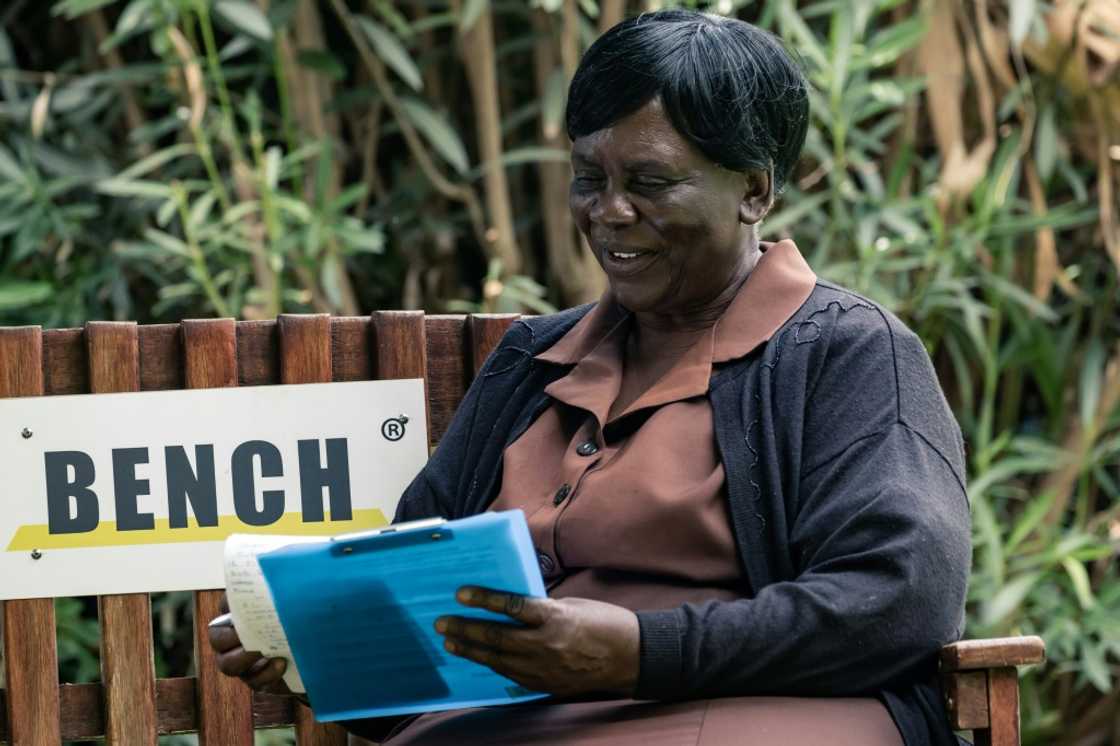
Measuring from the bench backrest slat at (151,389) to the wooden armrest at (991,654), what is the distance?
91 centimetres

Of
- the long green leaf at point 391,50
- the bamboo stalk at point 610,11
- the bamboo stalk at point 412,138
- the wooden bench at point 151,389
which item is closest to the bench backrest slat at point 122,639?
the wooden bench at point 151,389

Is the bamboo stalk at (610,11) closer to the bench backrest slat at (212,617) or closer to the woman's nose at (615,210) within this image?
the bench backrest slat at (212,617)

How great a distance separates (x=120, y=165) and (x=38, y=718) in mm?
1927

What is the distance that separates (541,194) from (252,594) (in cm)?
218

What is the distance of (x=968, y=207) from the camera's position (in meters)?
4.03

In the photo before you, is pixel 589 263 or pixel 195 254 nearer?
pixel 195 254

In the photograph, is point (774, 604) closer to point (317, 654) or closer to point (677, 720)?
point (677, 720)

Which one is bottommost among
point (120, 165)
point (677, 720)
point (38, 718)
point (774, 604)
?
point (38, 718)

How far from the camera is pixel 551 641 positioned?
1.80 metres

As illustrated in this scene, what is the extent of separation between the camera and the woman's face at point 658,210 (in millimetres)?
2137

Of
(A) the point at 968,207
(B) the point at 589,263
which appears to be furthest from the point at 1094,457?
(B) the point at 589,263

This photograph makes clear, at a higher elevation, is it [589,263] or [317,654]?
[589,263]

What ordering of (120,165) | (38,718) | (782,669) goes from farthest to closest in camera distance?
(120,165) < (38,718) < (782,669)

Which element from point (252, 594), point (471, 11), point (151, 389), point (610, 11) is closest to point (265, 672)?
point (252, 594)
